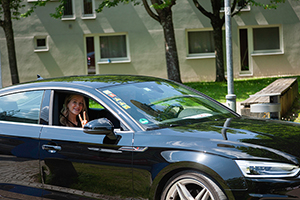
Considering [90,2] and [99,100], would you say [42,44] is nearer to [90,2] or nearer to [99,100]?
[90,2]

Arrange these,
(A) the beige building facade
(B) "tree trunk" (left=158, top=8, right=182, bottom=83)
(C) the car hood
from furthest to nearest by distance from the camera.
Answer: (A) the beige building facade, (B) "tree trunk" (left=158, top=8, right=182, bottom=83), (C) the car hood

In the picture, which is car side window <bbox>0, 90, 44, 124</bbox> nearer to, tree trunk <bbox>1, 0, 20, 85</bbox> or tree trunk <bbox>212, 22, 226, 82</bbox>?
tree trunk <bbox>1, 0, 20, 85</bbox>

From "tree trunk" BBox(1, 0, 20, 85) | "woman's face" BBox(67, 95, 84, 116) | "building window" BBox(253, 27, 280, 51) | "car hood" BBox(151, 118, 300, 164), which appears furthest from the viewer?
"building window" BBox(253, 27, 280, 51)

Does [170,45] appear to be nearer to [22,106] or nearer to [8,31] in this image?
[8,31]

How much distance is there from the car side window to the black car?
0.01 meters

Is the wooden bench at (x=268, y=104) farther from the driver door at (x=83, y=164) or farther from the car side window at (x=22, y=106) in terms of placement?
the car side window at (x=22, y=106)

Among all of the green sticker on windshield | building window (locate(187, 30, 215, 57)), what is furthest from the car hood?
building window (locate(187, 30, 215, 57))

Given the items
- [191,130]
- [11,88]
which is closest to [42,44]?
[11,88]

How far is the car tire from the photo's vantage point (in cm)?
315

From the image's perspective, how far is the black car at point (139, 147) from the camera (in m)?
3.10

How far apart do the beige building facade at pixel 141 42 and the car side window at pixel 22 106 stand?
18.1m

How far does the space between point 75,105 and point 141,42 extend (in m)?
18.2

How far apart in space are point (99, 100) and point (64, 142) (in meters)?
0.52

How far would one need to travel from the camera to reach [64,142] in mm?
3912
